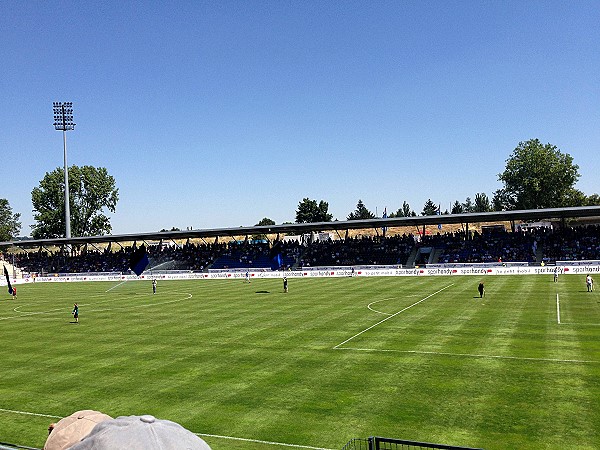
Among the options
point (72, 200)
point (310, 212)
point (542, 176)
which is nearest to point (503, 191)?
point (542, 176)

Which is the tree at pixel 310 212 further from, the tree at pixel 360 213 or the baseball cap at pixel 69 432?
the baseball cap at pixel 69 432

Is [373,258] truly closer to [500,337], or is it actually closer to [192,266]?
[192,266]

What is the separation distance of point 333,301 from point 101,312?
18989mm

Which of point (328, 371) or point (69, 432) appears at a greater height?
point (69, 432)

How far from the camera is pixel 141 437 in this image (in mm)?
3340

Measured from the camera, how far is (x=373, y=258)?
81625 millimetres

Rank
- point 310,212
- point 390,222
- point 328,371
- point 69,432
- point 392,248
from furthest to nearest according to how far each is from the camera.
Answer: point 310,212, point 392,248, point 390,222, point 328,371, point 69,432

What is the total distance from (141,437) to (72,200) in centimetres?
14413

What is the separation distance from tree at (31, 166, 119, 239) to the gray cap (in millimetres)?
141343

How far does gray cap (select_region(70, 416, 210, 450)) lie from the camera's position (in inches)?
129

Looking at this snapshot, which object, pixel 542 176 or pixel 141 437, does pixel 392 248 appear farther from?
pixel 141 437

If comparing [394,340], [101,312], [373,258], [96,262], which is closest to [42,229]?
[96,262]

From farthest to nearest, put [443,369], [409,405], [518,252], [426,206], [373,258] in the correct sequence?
[426,206]
[373,258]
[518,252]
[443,369]
[409,405]

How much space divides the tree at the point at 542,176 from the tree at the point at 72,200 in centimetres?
10704
